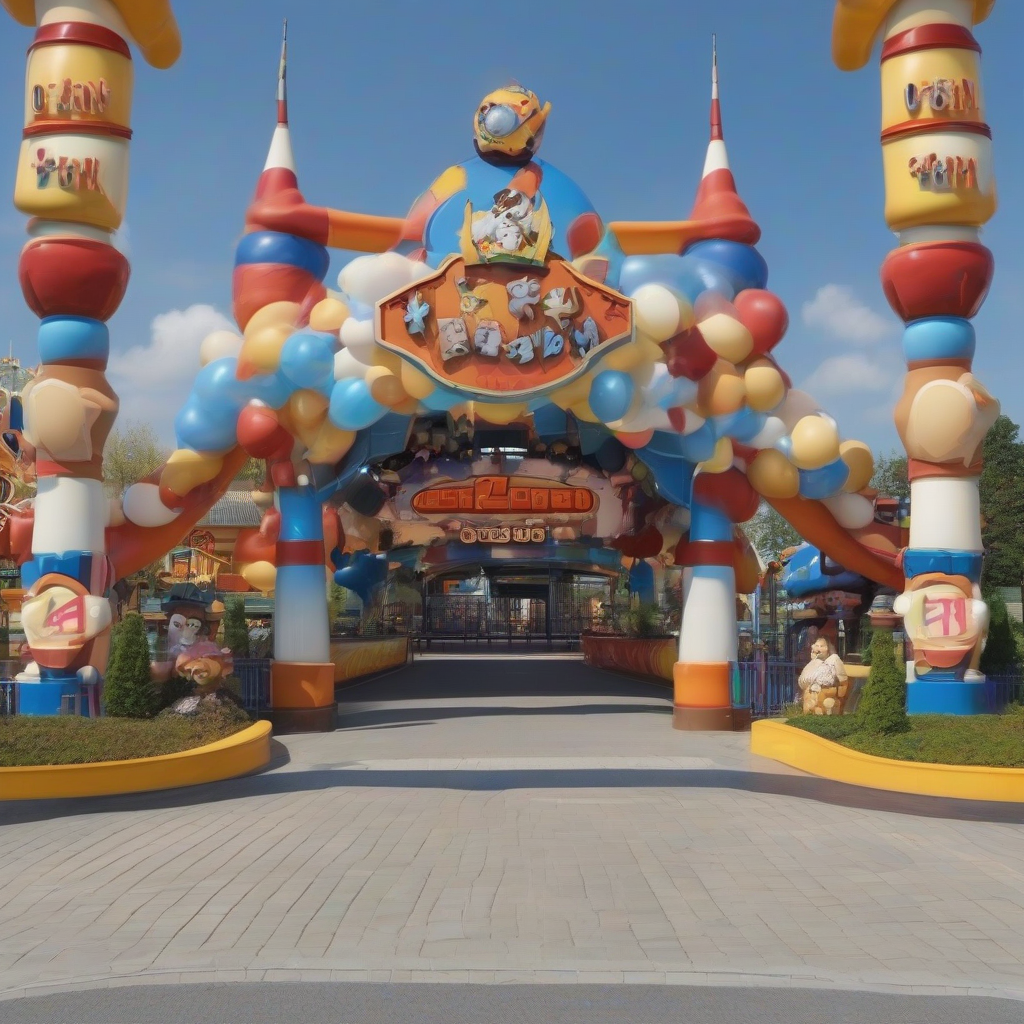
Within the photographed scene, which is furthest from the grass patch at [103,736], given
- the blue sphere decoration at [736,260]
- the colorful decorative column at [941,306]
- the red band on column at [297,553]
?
the blue sphere decoration at [736,260]

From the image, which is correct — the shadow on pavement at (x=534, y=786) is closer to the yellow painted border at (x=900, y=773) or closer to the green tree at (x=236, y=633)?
the yellow painted border at (x=900, y=773)

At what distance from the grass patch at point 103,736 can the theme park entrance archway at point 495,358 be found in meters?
2.83

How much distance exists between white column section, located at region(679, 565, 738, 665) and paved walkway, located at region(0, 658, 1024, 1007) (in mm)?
3519

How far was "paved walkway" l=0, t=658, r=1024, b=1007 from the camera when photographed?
5461 millimetres

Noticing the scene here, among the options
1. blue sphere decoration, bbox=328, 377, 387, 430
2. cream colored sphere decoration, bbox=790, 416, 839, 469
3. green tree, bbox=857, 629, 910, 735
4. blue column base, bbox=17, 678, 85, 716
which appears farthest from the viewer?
cream colored sphere decoration, bbox=790, 416, 839, 469

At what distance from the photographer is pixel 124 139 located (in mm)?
14602

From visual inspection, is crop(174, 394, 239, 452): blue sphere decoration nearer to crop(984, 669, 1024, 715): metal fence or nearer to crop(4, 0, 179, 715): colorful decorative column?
crop(4, 0, 179, 715): colorful decorative column

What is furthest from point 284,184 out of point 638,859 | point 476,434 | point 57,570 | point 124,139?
point 638,859

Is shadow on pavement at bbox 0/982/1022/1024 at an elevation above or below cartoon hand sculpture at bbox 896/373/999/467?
below

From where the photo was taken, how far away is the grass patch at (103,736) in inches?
393

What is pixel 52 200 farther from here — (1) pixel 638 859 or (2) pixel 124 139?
(1) pixel 638 859

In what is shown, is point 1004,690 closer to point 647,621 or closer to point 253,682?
point 253,682

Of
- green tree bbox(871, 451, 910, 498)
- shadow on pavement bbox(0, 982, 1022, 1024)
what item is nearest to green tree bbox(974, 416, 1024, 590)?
green tree bbox(871, 451, 910, 498)

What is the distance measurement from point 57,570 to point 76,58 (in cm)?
645
